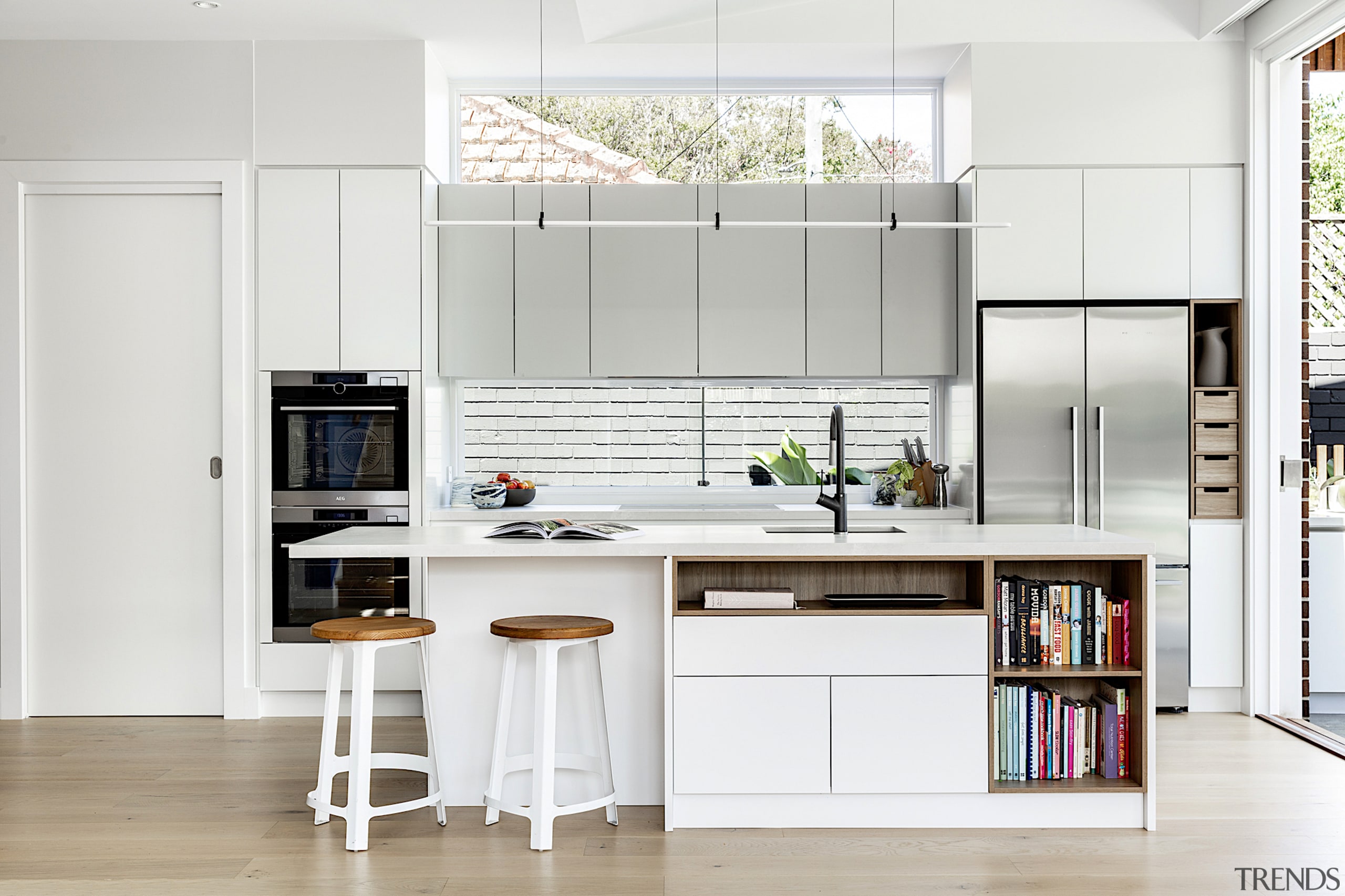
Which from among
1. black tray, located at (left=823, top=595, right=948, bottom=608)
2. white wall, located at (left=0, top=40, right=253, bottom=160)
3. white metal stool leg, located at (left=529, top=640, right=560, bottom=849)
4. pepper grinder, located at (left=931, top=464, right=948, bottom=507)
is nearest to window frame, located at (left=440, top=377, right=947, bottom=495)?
pepper grinder, located at (left=931, top=464, right=948, bottom=507)

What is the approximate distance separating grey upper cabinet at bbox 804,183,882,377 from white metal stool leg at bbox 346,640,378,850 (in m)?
2.72

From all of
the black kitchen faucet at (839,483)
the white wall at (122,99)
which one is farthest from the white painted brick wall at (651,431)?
the black kitchen faucet at (839,483)

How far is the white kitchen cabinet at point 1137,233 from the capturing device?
4410 mm

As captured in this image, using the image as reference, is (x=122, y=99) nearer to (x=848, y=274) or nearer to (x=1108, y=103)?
(x=848, y=274)

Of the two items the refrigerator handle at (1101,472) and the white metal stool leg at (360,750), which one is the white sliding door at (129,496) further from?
the refrigerator handle at (1101,472)

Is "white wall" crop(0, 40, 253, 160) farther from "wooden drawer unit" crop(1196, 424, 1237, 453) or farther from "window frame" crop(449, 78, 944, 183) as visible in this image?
"wooden drawer unit" crop(1196, 424, 1237, 453)

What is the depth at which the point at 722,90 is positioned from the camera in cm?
503

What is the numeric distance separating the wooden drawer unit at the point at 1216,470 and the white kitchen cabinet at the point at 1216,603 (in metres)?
0.17

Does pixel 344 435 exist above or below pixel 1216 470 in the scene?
above

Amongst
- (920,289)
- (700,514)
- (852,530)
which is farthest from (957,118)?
(852,530)

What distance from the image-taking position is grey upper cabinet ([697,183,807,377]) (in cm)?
475

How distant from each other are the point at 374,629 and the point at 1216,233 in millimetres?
3814

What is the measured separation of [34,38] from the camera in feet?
14.1

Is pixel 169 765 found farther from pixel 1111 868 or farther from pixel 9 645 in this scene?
pixel 1111 868
